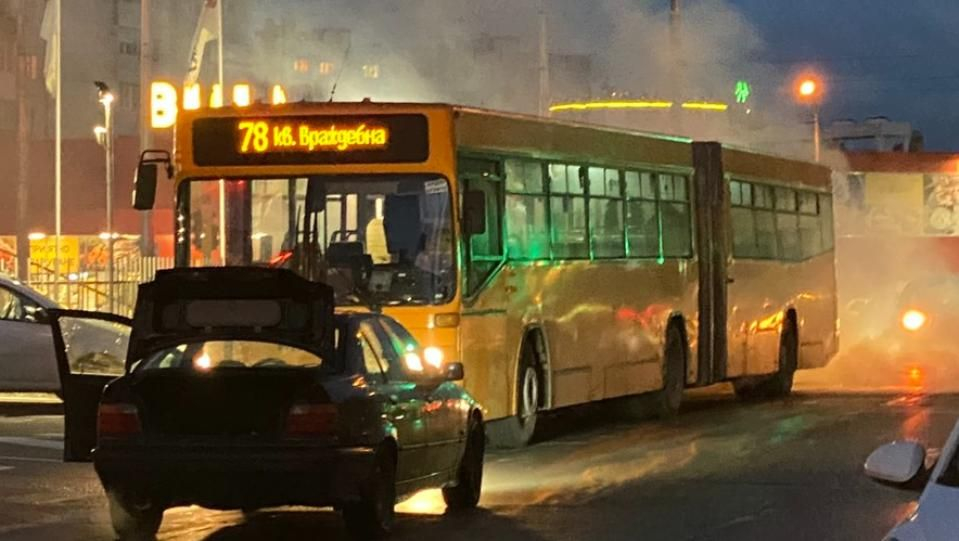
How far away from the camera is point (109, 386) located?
10609 millimetres

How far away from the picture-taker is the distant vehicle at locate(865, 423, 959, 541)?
540 centimetres

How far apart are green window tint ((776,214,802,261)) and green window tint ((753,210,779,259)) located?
0.65ft

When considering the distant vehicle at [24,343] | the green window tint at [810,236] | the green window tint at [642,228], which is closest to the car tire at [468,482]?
the green window tint at [642,228]

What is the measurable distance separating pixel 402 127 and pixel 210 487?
580 cm

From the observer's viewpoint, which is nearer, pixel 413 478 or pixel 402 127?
pixel 413 478

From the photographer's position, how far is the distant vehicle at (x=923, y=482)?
17.7 ft

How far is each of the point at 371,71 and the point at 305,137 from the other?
92.3 feet

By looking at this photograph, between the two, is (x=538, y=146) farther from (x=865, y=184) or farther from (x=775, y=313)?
(x=865, y=184)

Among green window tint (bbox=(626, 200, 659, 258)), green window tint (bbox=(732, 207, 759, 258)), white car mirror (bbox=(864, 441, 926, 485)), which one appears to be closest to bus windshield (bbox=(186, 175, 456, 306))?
green window tint (bbox=(626, 200, 659, 258))

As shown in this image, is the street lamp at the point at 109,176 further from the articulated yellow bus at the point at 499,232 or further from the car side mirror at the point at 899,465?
the car side mirror at the point at 899,465

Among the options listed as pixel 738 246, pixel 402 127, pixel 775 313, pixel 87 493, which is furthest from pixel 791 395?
pixel 87 493

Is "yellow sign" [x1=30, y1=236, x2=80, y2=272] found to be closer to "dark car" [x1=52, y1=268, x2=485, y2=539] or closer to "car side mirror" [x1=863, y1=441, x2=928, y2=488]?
"dark car" [x1=52, y1=268, x2=485, y2=539]

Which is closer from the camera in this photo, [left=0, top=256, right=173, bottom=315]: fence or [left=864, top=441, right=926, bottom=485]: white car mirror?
[left=864, top=441, right=926, bottom=485]: white car mirror

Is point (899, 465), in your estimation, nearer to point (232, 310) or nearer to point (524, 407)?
point (232, 310)
